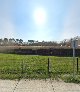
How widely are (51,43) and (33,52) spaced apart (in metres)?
29.4

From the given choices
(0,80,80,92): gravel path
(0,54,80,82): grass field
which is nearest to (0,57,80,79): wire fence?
(0,54,80,82): grass field

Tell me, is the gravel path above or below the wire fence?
below

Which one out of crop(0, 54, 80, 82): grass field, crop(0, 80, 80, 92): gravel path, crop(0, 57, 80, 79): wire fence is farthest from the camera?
crop(0, 57, 80, 79): wire fence

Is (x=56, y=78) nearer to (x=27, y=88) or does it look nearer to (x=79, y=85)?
(x=79, y=85)

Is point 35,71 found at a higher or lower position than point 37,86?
higher

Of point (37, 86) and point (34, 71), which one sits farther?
point (34, 71)

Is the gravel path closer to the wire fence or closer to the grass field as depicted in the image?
the grass field

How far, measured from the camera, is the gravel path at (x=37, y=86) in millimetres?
10047

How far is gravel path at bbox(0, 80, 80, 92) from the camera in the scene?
1005cm

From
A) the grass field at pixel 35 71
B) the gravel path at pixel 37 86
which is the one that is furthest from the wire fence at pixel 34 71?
the gravel path at pixel 37 86

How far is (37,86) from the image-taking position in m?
10.8

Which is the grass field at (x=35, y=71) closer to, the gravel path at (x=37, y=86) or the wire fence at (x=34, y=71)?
the wire fence at (x=34, y=71)

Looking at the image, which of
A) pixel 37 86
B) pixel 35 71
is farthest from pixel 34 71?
pixel 37 86

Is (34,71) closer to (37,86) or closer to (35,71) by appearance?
(35,71)
